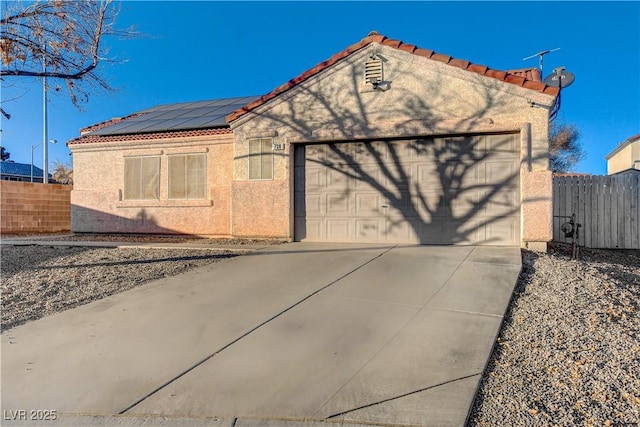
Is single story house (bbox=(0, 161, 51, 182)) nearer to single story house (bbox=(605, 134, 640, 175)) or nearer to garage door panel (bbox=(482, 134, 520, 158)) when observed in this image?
garage door panel (bbox=(482, 134, 520, 158))

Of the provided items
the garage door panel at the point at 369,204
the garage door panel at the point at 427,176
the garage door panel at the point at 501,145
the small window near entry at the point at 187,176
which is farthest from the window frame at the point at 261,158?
the garage door panel at the point at 501,145

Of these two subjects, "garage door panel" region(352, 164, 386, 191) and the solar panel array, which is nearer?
"garage door panel" region(352, 164, 386, 191)

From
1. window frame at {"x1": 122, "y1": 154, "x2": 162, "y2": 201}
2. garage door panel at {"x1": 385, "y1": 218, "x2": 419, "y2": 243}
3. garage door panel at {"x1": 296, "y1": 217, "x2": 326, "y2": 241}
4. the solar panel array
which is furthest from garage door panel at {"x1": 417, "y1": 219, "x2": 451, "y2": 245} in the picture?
window frame at {"x1": 122, "y1": 154, "x2": 162, "y2": 201}

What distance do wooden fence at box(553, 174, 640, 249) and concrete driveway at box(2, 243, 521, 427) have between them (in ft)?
16.4

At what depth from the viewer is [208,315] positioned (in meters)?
4.93

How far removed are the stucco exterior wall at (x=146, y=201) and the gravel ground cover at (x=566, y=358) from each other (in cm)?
837

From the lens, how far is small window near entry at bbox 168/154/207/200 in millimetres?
11805

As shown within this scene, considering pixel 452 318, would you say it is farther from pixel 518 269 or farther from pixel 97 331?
pixel 97 331

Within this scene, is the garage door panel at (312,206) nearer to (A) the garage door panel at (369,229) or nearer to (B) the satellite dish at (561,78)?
(A) the garage door panel at (369,229)

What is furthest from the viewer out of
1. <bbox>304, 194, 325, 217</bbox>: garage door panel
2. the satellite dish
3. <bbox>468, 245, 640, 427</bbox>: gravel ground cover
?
the satellite dish

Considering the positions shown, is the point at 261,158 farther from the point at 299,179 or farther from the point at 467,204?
the point at 467,204

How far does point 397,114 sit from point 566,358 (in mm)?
6764

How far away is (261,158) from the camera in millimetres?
10484

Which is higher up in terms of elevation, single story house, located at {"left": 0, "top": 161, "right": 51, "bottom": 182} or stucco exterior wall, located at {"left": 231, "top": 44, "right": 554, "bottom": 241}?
single story house, located at {"left": 0, "top": 161, "right": 51, "bottom": 182}
